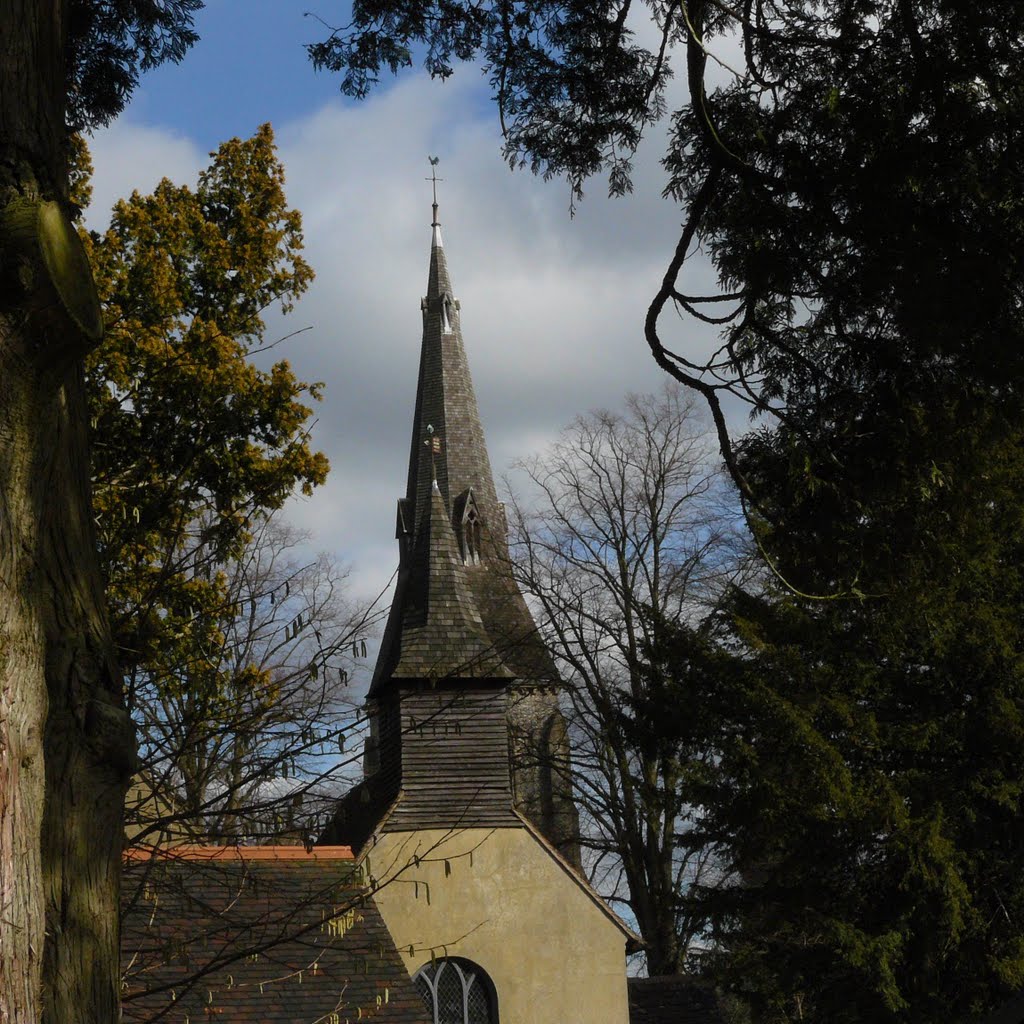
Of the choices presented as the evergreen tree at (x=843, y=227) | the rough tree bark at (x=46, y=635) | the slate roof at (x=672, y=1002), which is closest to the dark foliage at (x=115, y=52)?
the evergreen tree at (x=843, y=227)

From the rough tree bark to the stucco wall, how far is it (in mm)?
18467

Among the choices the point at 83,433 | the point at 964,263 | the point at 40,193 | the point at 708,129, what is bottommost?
the point at 83,433

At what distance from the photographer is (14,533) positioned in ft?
12.1

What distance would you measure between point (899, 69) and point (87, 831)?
200 inches

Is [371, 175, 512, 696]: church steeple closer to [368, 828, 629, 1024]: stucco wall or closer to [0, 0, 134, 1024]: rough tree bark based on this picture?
[368, 828, 629, 1024]: stucco wall

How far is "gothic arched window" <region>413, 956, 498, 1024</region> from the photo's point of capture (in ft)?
71.5

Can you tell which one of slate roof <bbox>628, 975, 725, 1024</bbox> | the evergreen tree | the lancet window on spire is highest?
the lancet window on spire

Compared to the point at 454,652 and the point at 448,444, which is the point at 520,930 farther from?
the point at 448,444

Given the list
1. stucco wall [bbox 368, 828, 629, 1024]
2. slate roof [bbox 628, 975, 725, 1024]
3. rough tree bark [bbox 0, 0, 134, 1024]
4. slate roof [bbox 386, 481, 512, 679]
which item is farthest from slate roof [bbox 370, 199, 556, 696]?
rough tree bark [bbox 0, 0, 134, 1024]

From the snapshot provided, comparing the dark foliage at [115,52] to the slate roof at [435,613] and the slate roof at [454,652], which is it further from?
the slate roof at [435,613]

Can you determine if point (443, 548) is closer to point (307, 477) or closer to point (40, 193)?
point (307, 477)

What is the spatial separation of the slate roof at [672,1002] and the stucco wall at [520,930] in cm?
273

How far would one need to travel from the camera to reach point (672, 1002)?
25.2m

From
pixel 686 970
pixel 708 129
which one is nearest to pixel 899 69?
pixel 708 129
